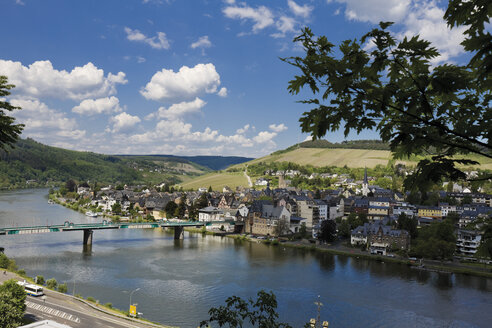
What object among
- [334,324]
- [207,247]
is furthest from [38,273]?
[334,324]

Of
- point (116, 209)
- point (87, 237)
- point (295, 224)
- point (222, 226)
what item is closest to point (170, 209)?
point (116, 209)

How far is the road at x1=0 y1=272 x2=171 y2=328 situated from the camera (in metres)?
18.2

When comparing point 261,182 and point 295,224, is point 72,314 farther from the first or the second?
point 261,182

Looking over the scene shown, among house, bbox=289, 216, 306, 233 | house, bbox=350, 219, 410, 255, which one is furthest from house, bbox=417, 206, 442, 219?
house, bbox=289, 216, 306, 233

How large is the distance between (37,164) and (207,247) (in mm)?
168991

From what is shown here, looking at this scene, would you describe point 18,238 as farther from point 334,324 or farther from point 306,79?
point 306,79

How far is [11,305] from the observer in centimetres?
1609

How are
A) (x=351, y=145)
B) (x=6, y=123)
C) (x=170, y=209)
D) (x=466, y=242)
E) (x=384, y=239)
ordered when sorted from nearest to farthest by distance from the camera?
(x=6, y=123), (x=466, y=242), (x=384, y=239), (x=170, y=209), (x=351, y=145)

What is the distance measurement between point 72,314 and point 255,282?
13.9 m

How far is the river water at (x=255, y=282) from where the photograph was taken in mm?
22266

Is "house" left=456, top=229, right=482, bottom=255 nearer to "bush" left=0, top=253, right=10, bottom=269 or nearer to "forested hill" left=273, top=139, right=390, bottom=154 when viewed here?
"bush" left=0, top=253, right=10, bottom=269

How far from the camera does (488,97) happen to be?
2965 mm

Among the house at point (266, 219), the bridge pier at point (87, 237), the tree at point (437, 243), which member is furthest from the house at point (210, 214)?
the tree at point (437, 243)

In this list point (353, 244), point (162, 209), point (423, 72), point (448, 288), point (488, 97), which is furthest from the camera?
point (162, 209)
